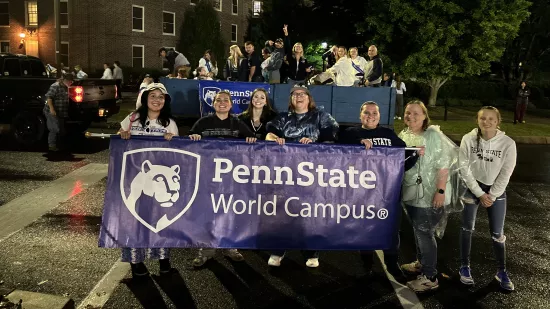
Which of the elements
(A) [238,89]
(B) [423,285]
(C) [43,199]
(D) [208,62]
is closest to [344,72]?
(A) [238,89]

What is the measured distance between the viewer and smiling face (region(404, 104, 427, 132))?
468cm

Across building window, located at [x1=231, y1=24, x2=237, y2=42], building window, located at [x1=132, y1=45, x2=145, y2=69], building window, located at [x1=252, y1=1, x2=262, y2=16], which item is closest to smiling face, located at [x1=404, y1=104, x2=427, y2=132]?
building window, located at [x1=132, y1=45, x2=145, y2=69]

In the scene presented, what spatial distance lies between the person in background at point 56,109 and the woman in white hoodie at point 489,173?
954 centimetres

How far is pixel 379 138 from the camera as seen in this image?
4.73 m

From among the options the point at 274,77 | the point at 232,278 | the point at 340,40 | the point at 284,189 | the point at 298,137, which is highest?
the point at 340,40

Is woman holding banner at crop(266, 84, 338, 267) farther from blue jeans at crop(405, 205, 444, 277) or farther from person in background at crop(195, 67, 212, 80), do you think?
person in background at crop(195, 67, 212, 80)

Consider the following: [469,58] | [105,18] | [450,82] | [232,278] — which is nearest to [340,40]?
[450,82]

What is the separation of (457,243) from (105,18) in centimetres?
3470

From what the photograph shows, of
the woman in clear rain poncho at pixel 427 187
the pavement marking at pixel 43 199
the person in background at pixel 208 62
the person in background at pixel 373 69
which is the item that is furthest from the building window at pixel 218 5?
the woman in clear rain poncho at pixel 427 187

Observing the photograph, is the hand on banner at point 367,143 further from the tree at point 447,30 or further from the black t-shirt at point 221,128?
the tree at point 447,30

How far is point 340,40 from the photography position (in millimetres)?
34562

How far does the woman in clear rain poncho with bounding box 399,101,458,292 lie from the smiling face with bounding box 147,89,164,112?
2.27 meters

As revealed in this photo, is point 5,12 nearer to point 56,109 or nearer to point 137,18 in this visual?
point 137,18

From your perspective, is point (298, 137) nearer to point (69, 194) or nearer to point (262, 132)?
point (262, 132)
